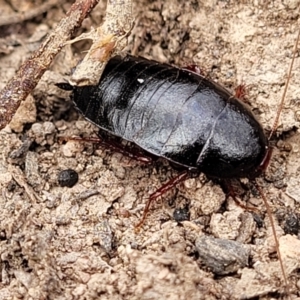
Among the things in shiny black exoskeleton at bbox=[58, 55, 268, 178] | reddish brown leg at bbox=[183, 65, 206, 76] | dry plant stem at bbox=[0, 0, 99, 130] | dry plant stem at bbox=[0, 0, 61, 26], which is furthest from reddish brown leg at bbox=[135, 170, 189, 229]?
dry plant stem at bbox=[0, 0, 61, 26]

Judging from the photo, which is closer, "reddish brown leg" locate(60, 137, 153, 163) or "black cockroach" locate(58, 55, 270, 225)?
"black cockroach" locate(58, 55, 270, 225)

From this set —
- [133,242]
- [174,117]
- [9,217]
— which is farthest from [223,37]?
[9,217]

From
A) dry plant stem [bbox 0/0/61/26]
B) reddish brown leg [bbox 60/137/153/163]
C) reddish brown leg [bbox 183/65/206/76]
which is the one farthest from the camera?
dry plant stem [bbox 0/0/61/26]

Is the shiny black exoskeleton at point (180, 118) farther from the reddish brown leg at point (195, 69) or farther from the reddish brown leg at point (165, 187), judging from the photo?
the reddish brown leg at point (195, 69)

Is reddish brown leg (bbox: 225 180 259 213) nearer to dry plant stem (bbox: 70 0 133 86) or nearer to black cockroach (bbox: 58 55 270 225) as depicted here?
black cockroach (bbox: 58 55 270 225)

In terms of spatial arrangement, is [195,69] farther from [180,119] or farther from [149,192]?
[149,192]

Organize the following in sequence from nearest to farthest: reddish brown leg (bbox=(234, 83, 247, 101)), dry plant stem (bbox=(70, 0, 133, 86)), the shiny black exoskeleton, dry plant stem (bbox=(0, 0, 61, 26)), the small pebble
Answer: dry plant stem (bbox=(70, 0, 133, 86)), the shiny black exoskeleton, the small pebble, reddish brown leg (bbox=(234, 83, 247, 101)), dry plant stem (bbox=(0, 0, 61, 26))
